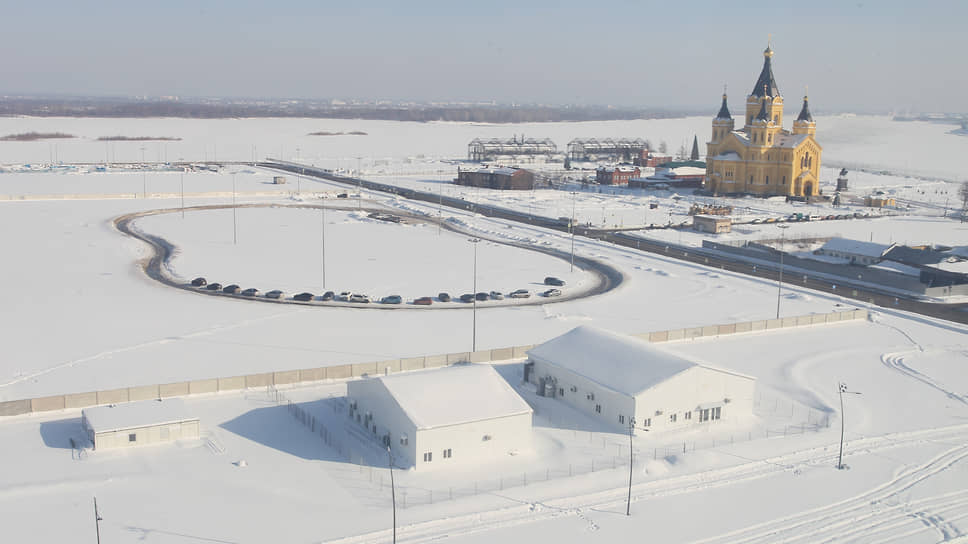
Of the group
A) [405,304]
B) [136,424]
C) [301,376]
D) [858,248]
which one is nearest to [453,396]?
[301,376]

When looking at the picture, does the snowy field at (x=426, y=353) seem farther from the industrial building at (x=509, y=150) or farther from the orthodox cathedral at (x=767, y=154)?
the industrial building at (x=509, y=150)

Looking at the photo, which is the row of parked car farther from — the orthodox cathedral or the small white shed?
the orthodox cathedral

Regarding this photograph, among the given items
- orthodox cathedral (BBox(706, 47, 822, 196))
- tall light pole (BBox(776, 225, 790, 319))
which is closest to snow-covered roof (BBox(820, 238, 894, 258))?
tall light pole (BBox(776, 225, 790, 319))

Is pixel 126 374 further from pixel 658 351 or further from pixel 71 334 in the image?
pixel 658 351

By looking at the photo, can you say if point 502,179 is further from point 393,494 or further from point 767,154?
point 393,494

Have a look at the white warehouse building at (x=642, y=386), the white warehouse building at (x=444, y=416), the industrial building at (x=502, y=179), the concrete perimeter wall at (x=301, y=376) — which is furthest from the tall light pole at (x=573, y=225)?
the white warehouse building at (x=444, y=416)

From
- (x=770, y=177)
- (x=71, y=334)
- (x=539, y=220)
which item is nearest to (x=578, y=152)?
(x=770, y=177)

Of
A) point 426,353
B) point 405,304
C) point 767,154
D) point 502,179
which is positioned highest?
point 767,154
